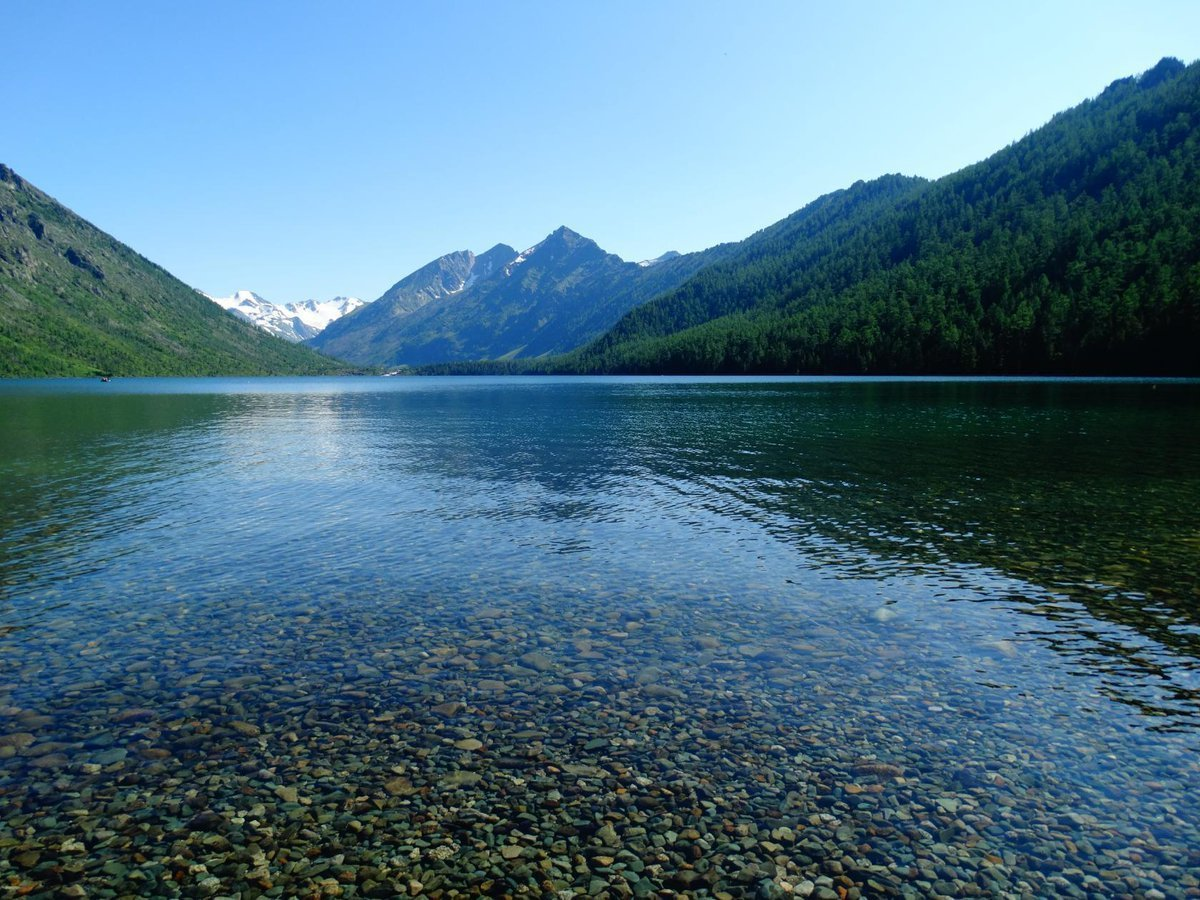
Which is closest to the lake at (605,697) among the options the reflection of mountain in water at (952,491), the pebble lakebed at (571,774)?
the pebble lakebed at (571,774)

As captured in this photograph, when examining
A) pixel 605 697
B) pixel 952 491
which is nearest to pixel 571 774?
pixel 605 697

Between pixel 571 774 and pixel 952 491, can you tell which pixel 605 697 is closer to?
pixel 571 774

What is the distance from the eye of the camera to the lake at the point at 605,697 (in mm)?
10688

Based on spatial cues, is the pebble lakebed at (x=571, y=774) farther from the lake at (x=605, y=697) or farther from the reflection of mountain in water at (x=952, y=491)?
the reflection of mountain in water at (x=952, y=491)

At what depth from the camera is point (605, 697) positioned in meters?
16.0

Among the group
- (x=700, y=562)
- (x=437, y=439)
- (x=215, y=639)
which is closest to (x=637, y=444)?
(x=437, y=439)

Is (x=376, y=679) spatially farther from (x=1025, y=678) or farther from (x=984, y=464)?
(x=984, y=464)

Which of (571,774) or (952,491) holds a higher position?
(952,491)

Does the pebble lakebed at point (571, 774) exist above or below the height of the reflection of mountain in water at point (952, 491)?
below

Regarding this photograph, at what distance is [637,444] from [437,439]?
25.5 meters

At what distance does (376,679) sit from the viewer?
17.0 meters

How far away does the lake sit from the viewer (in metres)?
10.7

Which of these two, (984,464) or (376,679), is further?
(984,464)

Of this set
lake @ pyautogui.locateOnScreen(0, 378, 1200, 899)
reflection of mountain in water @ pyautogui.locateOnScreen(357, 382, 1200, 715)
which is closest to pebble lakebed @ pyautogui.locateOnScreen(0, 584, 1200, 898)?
lake @ pyautogui.locateOnScreen(0, 378, 1200, 899)
